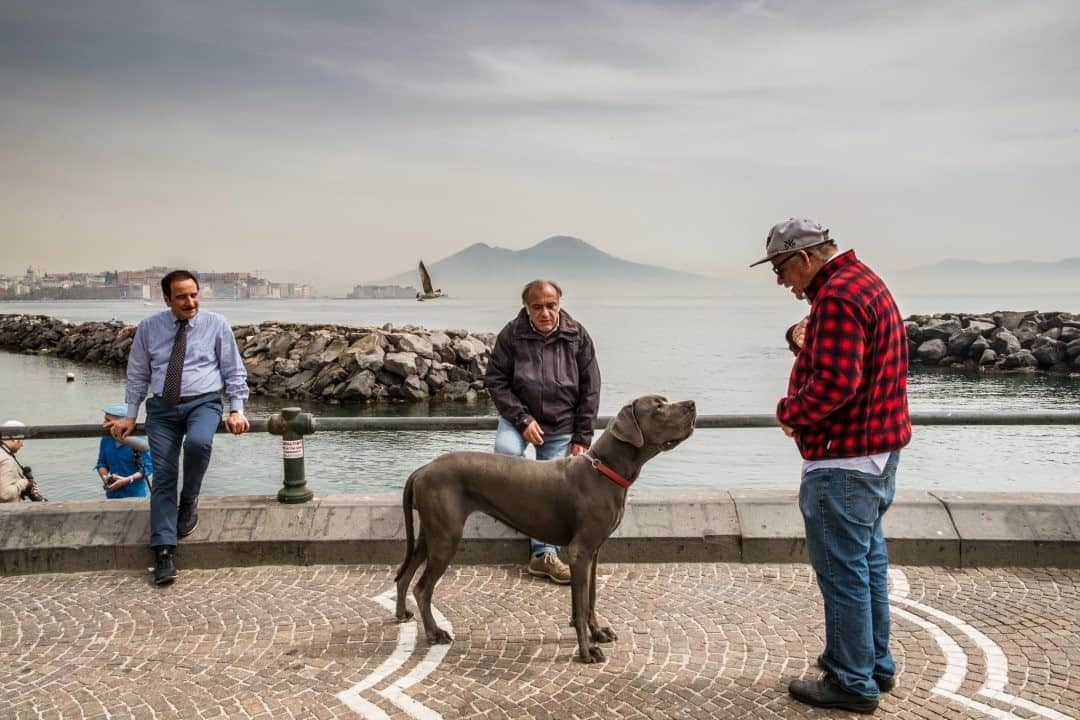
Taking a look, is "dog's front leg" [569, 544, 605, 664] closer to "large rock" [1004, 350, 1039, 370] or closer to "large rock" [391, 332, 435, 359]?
"large rock" [391, 332, 435, 359]

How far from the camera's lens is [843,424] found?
386cm

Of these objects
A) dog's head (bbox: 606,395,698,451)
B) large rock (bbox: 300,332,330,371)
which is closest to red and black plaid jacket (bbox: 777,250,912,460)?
dog's head (bbox: 606,395,698,451)

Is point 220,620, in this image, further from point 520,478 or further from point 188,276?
point 188,276

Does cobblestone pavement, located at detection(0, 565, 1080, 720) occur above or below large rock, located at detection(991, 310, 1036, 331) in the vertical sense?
below

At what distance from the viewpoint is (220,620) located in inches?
207

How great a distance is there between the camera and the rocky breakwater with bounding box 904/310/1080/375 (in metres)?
51.2

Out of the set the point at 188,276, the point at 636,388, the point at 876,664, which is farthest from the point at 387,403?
the point at 876,664

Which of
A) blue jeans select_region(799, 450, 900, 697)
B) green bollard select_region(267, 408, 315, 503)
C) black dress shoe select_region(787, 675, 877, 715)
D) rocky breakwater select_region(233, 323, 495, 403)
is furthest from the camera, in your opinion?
rocky breakwater select_region(233, 323, 495, 403)

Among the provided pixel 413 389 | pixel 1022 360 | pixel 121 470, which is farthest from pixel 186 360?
pixel 1022 360

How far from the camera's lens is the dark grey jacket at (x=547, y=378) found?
6102mm

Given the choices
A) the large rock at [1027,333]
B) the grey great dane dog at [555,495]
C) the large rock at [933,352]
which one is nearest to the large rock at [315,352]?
the grey great dane dog at [555,495]

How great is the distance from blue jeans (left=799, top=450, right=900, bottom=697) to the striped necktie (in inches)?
180

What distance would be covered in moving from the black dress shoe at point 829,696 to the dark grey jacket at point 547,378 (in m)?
2.44

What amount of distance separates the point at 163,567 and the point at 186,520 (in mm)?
453
